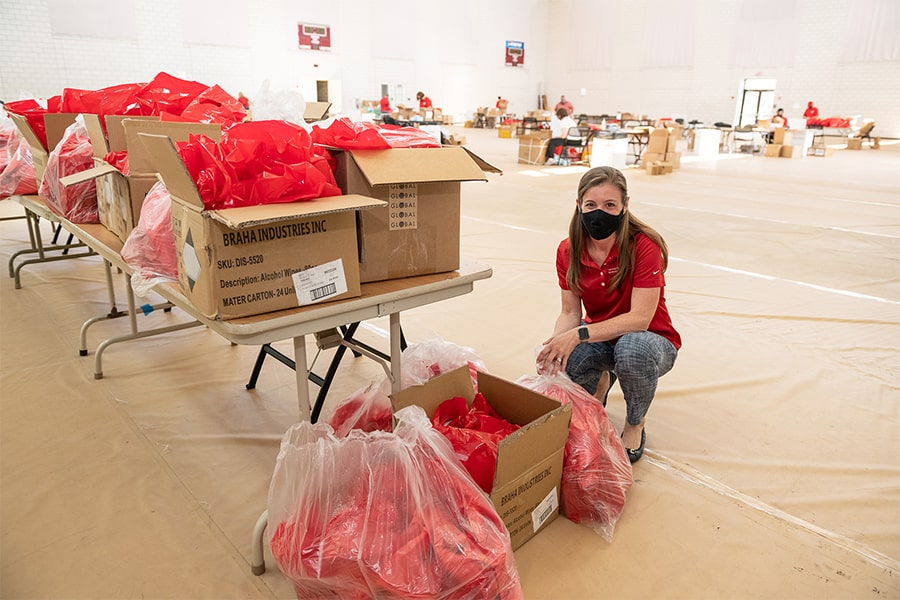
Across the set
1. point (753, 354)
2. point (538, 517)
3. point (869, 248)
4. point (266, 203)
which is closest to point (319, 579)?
point (538, 517)

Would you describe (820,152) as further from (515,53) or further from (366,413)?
(366,413)

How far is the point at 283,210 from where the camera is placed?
50.3 inches

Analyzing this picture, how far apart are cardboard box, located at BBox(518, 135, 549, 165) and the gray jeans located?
8.59m

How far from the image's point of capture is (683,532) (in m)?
1.56

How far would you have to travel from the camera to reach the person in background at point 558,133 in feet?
31.3

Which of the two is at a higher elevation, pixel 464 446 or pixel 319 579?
pixel 464 446

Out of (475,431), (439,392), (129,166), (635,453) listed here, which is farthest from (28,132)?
(635,453)

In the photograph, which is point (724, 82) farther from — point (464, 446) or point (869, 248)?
point (464, 446)

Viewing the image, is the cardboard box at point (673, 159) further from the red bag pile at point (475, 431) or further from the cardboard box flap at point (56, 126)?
the red bag pile at point (475, 431)

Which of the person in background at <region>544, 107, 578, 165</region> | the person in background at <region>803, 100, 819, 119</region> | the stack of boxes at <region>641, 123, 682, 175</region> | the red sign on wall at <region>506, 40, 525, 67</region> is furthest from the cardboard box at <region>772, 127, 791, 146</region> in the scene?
the red sign on wall at <region>506, 40, 525, 67</region>

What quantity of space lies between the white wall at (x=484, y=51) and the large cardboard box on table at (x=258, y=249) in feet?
43.2

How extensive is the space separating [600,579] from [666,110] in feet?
62.3

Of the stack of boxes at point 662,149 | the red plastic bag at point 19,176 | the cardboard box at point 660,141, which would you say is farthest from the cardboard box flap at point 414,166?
the cardboard box at point 660,141

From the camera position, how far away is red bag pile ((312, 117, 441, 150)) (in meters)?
1.54
